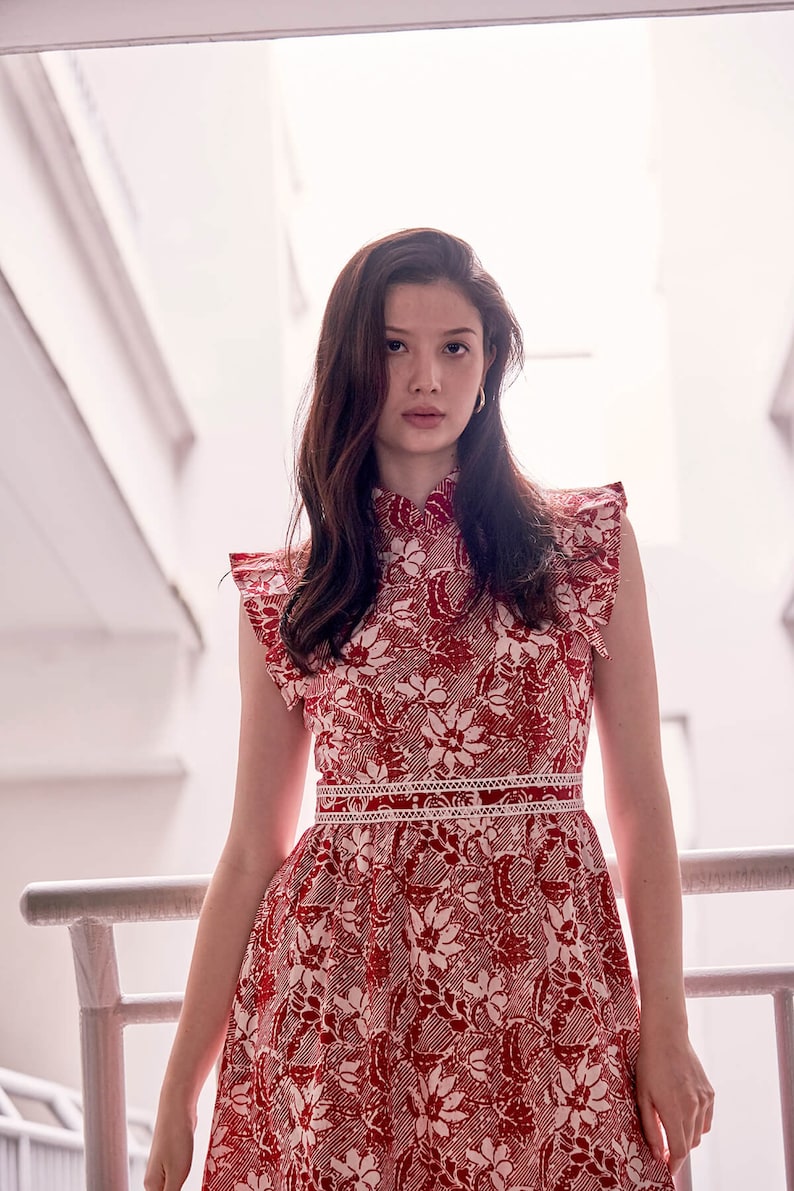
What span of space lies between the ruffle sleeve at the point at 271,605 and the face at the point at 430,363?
0.18 m

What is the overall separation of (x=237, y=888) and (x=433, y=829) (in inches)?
7.4

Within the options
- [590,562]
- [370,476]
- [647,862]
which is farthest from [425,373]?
[647,862]

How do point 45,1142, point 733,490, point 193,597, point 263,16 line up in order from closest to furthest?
point 263,16
point 45,1142
point 193,597
point 733,490

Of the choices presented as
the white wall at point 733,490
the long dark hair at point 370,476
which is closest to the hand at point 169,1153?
the long dark hair at point 370,476

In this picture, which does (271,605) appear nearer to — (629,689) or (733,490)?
(629,689)

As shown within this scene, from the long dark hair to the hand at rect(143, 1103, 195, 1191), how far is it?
15.4 inches

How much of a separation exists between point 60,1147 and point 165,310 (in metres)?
2.73

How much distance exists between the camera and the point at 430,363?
1.07 metres

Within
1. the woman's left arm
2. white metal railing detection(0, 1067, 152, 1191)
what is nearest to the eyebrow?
the woman's left arm

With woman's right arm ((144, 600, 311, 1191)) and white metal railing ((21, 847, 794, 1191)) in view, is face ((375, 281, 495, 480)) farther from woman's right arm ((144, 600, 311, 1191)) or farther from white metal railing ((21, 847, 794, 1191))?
white metal railing ((21, 847, 794, 1191))

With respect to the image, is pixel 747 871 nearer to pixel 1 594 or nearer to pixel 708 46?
pixel 1 594

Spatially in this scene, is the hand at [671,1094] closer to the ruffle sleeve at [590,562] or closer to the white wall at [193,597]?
the ruffle sleeve at [590,562]

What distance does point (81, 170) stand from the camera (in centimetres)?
257

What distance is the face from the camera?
107 cm
